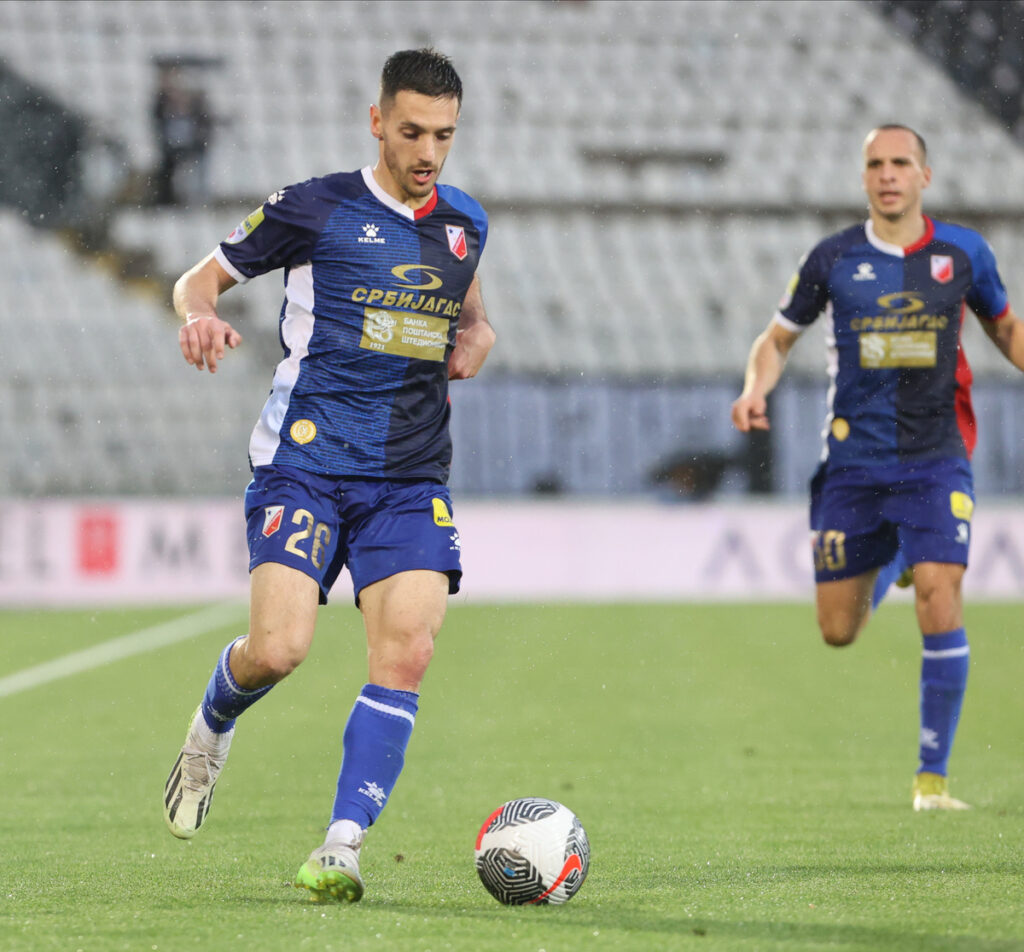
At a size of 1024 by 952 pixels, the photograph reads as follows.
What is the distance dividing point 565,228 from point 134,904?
18.3 metres

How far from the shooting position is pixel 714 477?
1766 cm

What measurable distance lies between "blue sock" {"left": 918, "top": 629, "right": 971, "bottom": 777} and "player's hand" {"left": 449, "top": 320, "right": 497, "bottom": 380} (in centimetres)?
200

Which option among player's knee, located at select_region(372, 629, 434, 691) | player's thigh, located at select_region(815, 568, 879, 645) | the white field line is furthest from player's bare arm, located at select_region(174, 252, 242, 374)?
the white field line

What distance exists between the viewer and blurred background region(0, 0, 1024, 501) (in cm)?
1791

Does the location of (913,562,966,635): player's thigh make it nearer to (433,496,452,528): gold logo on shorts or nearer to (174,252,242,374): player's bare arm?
(433,496,452,528): gold logo on shorts

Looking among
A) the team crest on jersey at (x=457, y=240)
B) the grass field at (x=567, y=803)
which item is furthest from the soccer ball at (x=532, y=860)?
the team crest on jersey at (x=457, y=240)

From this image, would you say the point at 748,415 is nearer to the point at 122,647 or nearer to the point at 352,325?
the point at 352,325

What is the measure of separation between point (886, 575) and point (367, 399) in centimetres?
263

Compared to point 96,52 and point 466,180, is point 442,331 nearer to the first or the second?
point 466,180

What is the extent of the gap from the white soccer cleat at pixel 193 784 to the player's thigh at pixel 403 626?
663mm

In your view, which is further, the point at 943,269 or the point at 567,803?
the point at 943,269

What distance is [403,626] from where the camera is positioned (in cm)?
376

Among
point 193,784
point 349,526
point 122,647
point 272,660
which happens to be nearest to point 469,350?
point 349,526

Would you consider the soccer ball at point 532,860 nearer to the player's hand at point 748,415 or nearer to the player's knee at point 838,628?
the player's hand at point 748,415
